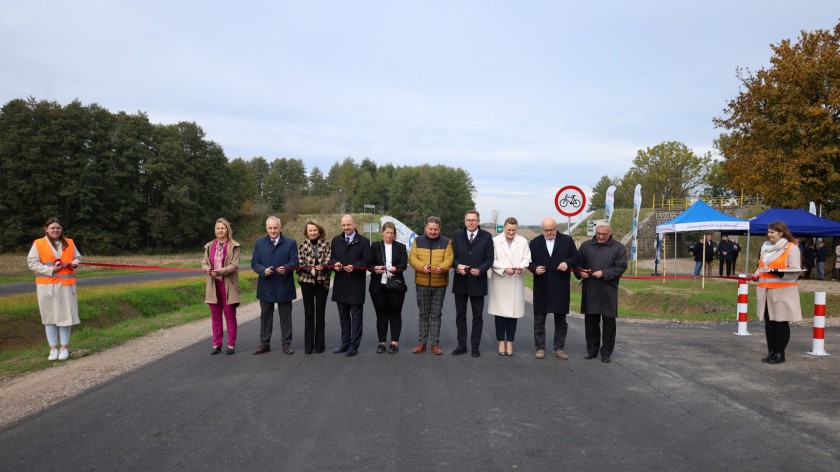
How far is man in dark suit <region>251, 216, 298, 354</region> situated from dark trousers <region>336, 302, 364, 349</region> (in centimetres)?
81

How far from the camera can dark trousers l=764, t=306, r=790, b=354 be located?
7727mm

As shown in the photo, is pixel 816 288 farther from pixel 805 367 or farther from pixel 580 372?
pixel 580 372

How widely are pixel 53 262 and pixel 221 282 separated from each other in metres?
Answer: 2.35

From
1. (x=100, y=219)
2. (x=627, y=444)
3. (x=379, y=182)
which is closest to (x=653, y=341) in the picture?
(x=627, y=444)

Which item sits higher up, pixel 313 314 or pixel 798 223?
pixel 798 223

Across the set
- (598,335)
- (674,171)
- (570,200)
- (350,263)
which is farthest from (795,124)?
(674,171)

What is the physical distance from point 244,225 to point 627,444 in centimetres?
7686

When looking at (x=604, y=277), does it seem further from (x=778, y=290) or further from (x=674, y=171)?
(x=674, y=171)

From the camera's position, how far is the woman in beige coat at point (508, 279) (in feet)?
26.5

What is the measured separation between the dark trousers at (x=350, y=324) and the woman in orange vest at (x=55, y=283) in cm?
389

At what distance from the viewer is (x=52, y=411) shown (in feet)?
17.4

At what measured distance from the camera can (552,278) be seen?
8.08m

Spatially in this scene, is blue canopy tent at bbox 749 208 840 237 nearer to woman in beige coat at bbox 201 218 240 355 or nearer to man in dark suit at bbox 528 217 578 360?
man in dark suit at bbox 528 217 578 360

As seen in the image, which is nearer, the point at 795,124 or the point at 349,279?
the point at 349,279
